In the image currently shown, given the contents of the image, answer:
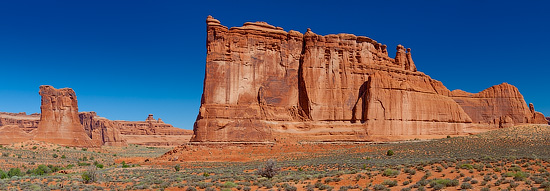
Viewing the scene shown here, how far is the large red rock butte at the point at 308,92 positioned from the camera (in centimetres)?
4678

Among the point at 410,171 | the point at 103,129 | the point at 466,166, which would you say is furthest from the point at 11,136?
the point at 466,166

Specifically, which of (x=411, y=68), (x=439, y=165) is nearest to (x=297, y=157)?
(x=439, y=165)

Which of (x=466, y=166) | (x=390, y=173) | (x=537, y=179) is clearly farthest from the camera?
(x=466, y=166)

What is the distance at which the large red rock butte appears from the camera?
153 feet

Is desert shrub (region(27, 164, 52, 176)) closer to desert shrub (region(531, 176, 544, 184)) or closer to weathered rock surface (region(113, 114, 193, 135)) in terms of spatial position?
desert shrub (region(531, 176, 544, 184))

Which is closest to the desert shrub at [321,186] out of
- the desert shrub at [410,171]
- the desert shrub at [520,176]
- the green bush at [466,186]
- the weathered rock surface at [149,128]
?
the desert shrub at [410,171]

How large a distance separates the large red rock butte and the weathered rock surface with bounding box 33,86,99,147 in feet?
122

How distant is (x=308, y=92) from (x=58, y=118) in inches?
1793

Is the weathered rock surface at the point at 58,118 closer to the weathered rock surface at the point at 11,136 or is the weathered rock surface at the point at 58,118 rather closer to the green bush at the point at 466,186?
the weathered rock surface at the point at 11,136

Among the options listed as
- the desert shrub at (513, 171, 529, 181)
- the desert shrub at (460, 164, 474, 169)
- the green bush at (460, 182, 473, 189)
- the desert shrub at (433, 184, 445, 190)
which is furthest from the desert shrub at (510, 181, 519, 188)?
the desert shrub at (460, 164, 474, 169)

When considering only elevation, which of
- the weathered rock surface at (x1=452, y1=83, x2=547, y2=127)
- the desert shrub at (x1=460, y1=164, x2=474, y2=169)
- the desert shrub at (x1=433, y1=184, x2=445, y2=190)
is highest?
the weathered rock surface at (x1=452, y1=83, x2=547, y2=127)

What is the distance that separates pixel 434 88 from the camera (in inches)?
2474

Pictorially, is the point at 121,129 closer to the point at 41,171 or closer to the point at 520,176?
the point at 41,171

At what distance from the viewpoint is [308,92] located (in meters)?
52.1
